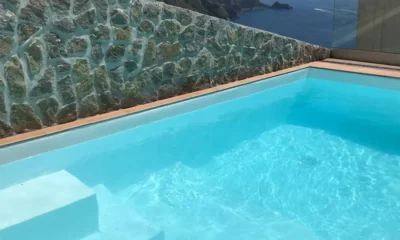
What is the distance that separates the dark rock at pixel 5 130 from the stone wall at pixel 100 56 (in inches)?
0.4

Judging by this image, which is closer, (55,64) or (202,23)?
(55,64)

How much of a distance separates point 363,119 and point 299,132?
1.27 metres

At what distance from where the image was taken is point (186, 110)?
20.6ft

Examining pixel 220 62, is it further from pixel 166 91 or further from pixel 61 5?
pixel 61 5

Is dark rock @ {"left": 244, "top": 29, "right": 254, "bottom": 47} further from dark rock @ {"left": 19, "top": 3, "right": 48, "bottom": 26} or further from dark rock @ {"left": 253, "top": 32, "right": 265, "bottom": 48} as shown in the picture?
dark rock @ {"left": 19, "top": 3, "right": 48, "bottom": 26}

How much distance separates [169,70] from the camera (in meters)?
6.32

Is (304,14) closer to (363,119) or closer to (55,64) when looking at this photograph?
(363,119)

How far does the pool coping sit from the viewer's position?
4.72 m

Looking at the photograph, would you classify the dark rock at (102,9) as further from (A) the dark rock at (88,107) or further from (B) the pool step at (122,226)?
(B) the pool step at (122,226)

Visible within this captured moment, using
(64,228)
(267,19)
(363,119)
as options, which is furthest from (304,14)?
(64,228)

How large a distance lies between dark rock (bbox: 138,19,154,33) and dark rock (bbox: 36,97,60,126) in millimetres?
1550

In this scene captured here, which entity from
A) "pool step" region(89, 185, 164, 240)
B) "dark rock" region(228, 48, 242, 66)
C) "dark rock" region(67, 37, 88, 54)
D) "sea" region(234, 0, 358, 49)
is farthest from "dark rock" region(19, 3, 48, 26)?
"sea" region(234, 0, 358, 49)

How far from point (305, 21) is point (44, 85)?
Result: 11.3 m

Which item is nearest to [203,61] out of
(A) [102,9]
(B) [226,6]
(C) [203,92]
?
(C) [203,92]
